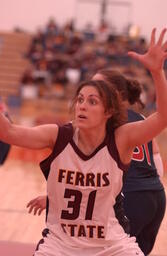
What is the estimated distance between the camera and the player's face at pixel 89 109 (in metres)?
2.39

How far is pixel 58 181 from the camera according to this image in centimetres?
243

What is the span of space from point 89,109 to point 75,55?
1465 cm

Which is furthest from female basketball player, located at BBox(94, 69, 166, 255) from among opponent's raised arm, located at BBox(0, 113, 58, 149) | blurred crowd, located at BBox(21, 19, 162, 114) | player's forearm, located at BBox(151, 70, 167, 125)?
blurred crowd, located at BBox(21, 19, 162, 114)

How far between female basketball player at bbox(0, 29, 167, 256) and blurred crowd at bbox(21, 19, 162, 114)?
1131 cm

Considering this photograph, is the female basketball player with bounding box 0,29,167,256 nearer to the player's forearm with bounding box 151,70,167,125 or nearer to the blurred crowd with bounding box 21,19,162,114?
the player's forearm with bounding box 151,70,167,125

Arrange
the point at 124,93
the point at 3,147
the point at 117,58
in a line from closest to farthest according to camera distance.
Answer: the point at 124,93
the point at 3,147
the point at 117,58

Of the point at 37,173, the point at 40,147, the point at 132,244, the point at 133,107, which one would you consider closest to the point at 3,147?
the point at 133,107

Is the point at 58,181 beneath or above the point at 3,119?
beneath

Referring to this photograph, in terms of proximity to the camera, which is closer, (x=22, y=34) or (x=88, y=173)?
(x=88, y=173)

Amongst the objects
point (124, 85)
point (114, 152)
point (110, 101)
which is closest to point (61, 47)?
point (124, 85)

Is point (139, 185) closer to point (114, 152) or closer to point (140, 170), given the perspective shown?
point (140, 170)

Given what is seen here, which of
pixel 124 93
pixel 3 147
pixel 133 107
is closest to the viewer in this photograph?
pixel 124 93

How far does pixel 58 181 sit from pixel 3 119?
0.42 m

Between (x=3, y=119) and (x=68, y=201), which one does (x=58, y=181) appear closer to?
(x=68, y=201)
